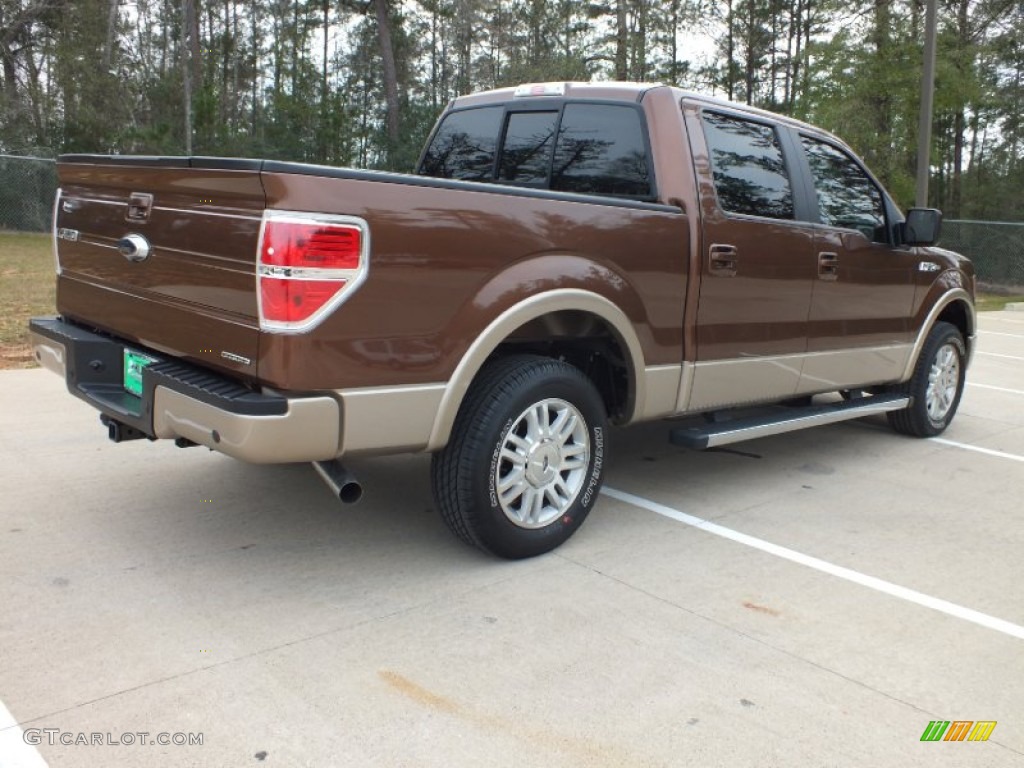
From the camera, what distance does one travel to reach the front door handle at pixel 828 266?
5.05 metres

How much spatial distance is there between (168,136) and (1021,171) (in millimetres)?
29033

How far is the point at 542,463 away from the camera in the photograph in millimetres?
3771

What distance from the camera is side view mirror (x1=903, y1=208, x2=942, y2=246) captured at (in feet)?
18.2

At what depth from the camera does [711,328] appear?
14.6 ft

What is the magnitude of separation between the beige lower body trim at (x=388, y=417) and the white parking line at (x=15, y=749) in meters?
1.26

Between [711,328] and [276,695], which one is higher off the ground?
[711,328]

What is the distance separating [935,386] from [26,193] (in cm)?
2126

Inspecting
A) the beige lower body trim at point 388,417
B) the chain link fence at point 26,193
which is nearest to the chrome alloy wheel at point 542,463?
the beige lower body trim at point 388,417

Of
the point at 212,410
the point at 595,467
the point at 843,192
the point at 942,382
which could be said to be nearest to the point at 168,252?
the point at 212,410

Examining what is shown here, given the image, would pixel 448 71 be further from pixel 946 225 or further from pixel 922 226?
pixel 922 226

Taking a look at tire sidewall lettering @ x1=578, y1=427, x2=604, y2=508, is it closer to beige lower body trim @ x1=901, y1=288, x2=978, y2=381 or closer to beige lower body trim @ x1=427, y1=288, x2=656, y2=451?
beige lower body trim @ x1=427, y1=288, x2=656, y2=451

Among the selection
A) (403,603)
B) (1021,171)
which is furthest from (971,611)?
(1021,171)

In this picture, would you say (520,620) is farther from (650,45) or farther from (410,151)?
(650,45)

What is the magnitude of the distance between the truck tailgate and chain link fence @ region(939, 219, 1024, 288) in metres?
22.2
